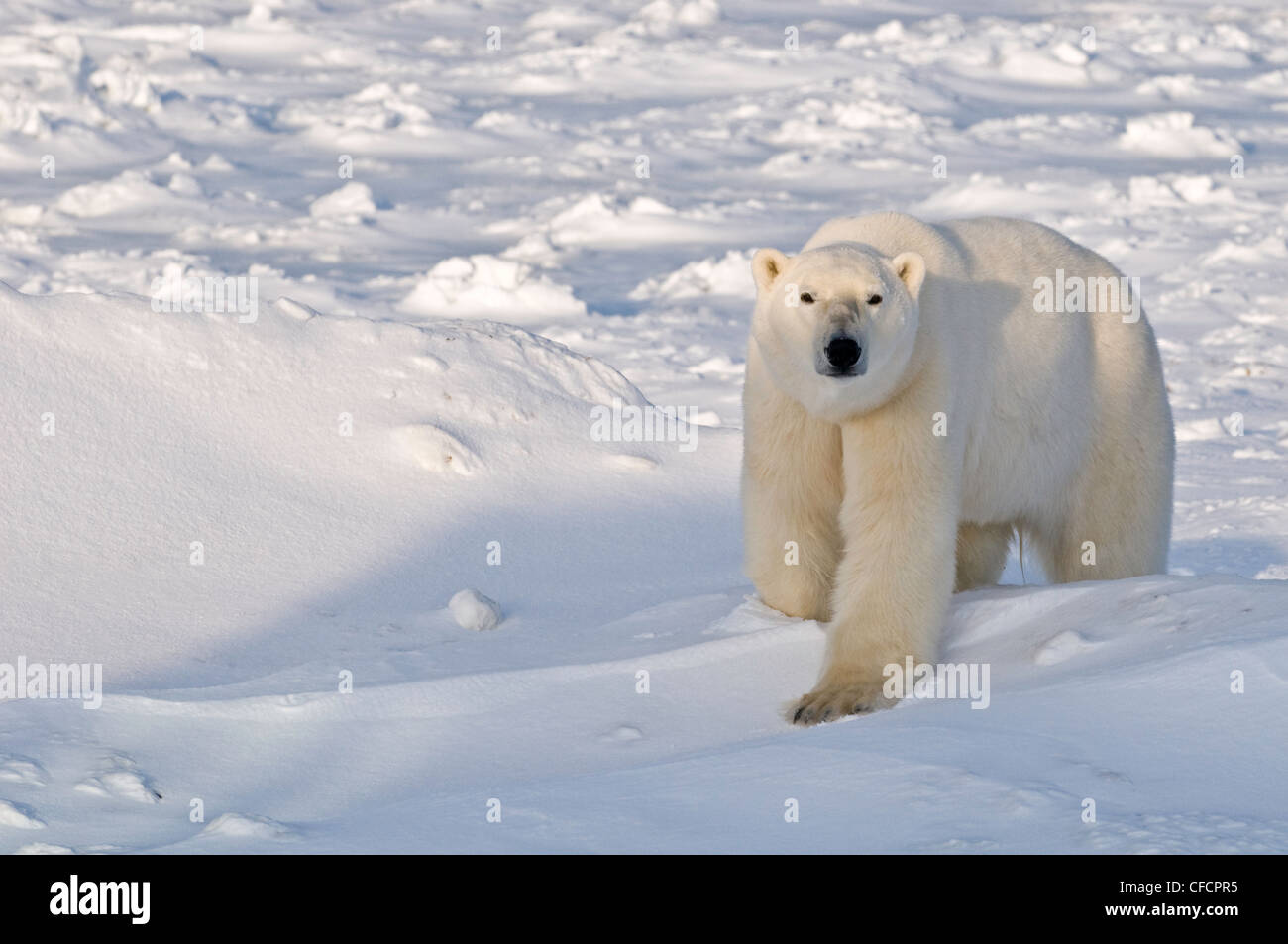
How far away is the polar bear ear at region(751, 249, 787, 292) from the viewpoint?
3.27 meters

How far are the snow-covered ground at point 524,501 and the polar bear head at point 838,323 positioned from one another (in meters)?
0.61

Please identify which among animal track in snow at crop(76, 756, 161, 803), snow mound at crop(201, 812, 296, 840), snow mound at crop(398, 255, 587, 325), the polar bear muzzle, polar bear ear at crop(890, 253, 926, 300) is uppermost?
snow mound at crop(398, 255, 587, 325)

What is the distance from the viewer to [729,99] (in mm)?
13125

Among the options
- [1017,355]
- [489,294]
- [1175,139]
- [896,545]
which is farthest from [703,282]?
[896,545]

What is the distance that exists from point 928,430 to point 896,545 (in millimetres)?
238

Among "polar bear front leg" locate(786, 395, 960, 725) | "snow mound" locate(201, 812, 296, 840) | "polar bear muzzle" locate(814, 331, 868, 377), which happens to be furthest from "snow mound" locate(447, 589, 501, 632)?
"snow mound" locate(201, 812, 296, 840)

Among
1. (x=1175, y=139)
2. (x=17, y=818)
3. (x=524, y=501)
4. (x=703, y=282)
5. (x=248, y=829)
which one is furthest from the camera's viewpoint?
(x=1175, y=139)

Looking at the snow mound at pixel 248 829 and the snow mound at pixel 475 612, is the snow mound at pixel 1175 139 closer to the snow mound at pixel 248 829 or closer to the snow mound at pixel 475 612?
the snow mound at pixel 475 612

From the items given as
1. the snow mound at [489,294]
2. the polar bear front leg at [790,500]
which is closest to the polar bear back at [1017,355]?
the polar bear front leg at [790,500]

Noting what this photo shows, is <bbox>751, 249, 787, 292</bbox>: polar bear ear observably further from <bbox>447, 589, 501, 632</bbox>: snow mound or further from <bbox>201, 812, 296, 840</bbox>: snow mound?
<bbox>201, 812, 296, 840</bbox>: snow mound

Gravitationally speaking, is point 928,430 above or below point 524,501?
above

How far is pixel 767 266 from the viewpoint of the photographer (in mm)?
3295

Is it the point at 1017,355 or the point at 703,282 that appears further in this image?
the point at 703,282

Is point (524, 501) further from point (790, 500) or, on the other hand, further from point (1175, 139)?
point (1175, 139)
